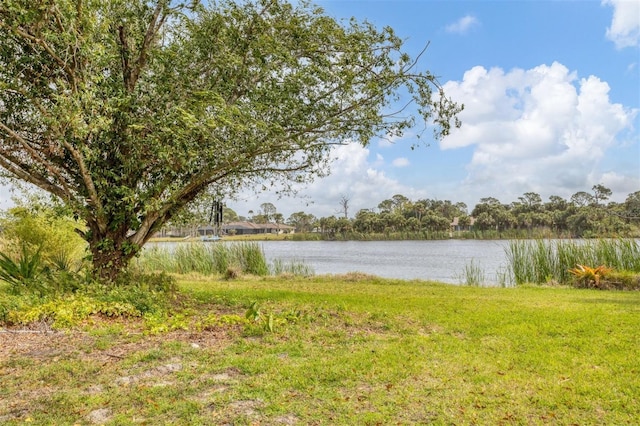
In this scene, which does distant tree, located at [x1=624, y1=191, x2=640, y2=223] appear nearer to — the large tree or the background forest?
the background forest

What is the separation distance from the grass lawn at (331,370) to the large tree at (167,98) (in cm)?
226

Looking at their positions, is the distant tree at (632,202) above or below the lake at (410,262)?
above

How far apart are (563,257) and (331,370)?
39.5 feet

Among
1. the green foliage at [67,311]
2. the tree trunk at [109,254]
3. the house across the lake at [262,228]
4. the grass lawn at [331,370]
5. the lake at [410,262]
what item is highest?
the house across the lake at [262,228]

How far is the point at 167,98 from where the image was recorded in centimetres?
702

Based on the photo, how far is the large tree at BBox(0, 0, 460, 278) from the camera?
647 cm

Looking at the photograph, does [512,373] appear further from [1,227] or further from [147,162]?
[1,227]

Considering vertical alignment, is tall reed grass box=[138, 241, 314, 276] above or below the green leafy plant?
above

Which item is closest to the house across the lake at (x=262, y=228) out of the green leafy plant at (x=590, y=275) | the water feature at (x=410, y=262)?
the water feature at (x=410, y=262)

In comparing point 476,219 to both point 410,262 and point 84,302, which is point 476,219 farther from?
point 84,302

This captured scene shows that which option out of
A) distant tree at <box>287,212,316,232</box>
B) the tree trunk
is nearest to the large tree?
the tree trunk

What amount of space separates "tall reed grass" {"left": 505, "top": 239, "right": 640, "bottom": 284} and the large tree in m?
7.77

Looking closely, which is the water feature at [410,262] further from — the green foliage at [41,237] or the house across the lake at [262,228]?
the house across the lake at [262,228]

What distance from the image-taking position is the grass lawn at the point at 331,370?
346 centimetres
